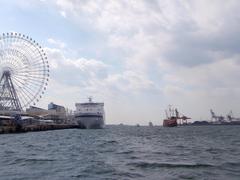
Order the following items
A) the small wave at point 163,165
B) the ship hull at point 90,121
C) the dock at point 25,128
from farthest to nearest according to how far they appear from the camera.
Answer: the ship hull at point 90,121
the dock at point 25,128
the small wave at point 163,165

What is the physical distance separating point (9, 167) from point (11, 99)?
96976mm

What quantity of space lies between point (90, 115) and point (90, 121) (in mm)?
3654

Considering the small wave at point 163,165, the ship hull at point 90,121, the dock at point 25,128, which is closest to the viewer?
the small wave at point 163,165

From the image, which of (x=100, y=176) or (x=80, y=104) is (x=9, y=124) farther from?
(x=100, y=176)

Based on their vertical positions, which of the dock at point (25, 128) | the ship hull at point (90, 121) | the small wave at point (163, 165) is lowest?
the small wave at point (163, 165)

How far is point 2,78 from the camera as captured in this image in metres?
114

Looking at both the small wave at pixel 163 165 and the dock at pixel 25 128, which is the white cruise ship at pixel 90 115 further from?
the small wave at pixel 163 165

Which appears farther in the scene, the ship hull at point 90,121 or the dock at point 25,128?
the ship hull at point 90,121

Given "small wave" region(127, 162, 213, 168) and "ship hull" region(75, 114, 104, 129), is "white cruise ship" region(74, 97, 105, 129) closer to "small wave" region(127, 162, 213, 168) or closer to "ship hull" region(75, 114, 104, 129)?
"ship hull" region(75, 114, 104, 129)

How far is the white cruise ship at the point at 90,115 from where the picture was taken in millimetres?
173375

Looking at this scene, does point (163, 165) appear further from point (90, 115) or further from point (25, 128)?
point (90, 115)

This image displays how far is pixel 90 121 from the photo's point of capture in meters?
174

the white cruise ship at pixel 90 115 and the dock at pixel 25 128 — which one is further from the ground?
the white cruise ship at pixel 90 115

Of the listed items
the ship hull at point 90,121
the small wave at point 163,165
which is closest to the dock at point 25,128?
the ship hull at point 90,121
